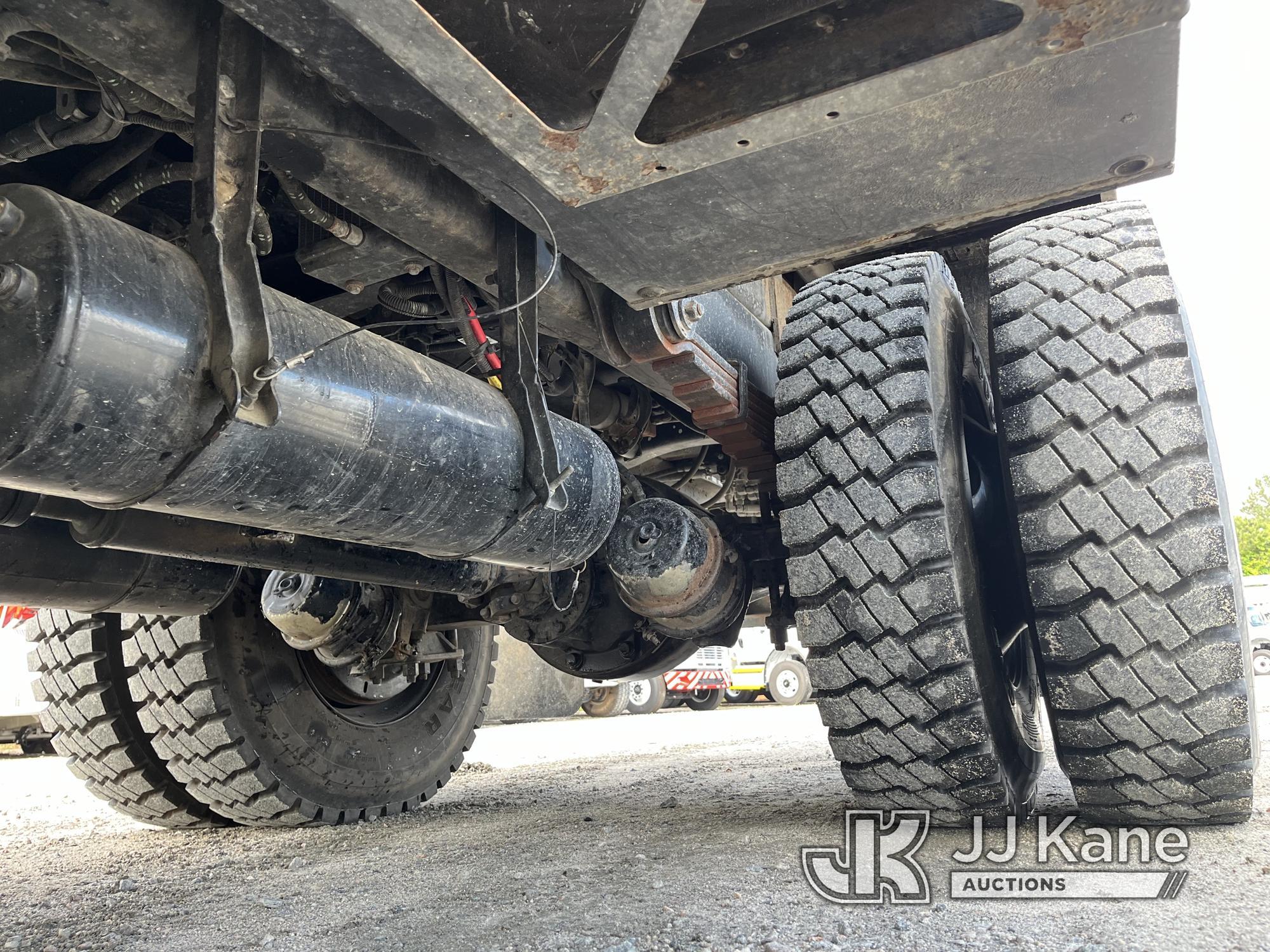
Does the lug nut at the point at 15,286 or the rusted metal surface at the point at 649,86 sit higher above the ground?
the rusted metal surface at the point at 649,86

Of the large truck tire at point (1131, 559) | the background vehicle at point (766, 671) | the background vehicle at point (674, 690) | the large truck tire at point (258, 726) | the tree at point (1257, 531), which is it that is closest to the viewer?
the large truck tire at point (1131, 559)

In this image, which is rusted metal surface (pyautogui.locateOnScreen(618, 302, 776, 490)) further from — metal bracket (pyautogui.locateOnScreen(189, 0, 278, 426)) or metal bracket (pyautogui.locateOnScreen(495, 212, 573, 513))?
metal bracket (pyautogui.locateOnScreen(189, 0, 278, 426))

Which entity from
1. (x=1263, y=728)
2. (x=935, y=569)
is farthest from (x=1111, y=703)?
(x=1263, y=728)

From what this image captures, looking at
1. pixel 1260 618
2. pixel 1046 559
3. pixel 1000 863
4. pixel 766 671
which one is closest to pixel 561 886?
pixel 1000 863

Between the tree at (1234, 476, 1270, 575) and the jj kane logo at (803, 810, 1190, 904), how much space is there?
31008mm

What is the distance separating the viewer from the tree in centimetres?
2906

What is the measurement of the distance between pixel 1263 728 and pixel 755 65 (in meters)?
4.79

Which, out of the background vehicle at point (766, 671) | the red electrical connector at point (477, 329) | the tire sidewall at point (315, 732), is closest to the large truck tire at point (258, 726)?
Result: the tire sidewall at point (315, 732)

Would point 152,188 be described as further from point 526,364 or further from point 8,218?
point 526,364

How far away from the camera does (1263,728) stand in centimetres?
458

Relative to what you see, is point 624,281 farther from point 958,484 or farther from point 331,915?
point 331,915

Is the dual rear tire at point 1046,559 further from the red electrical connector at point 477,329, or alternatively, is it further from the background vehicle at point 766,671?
the background vehicle at point 766,671

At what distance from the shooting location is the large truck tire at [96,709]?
2.93 meters

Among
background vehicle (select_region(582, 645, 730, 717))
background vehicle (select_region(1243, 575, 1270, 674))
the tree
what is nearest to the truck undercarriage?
background vehicle (select_region(582, 645, 730, 717))
